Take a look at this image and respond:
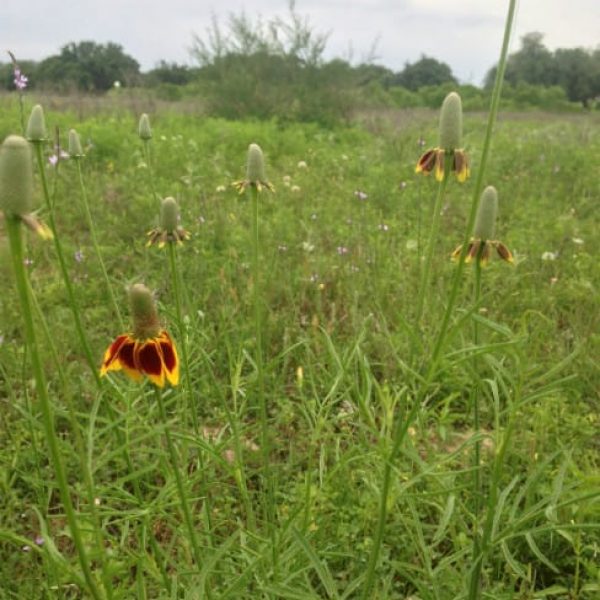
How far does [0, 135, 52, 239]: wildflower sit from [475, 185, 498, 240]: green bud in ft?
2.41

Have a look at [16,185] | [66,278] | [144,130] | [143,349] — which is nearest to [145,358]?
[143,349]

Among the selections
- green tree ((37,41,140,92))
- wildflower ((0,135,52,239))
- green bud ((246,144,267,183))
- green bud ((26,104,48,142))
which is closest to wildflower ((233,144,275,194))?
green bud ((246,144,267,183))

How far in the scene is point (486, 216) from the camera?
3.44 ft

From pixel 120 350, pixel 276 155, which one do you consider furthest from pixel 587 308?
pixel 276 155

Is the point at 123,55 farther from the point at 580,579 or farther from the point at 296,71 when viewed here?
the point at 580,579

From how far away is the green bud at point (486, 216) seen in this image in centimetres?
103

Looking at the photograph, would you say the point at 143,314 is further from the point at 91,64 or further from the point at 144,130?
the point at 91,64

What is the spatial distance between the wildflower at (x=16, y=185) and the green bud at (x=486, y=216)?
0.73 meters

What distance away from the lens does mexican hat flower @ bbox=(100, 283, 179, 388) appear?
0.79m

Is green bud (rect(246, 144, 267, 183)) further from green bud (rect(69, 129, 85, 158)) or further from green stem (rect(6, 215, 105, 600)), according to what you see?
green stem (rect(6, 215, 105, 600))

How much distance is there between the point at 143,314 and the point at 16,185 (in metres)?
0.31

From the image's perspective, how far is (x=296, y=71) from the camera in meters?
9.49

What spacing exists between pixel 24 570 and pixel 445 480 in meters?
0.93

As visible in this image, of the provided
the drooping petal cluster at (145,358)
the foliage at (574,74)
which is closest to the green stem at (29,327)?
the drooping petal cluster at (145,358)
